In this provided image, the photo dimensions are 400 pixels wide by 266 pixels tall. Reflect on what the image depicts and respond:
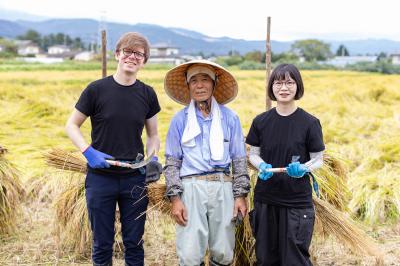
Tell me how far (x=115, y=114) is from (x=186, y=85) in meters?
0.54

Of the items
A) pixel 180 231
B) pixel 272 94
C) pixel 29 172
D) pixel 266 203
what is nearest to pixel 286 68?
pixel 272 94

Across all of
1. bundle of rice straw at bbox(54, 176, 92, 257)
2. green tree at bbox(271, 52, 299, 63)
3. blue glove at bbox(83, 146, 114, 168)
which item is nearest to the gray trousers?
blue glove at bbox(83, 146, 114, 168)

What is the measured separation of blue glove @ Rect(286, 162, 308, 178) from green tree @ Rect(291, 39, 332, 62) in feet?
243

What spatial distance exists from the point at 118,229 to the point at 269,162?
1.51 m

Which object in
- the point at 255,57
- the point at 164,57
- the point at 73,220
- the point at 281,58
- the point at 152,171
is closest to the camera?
the point at 152,171

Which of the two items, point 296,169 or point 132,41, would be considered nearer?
point 296,169

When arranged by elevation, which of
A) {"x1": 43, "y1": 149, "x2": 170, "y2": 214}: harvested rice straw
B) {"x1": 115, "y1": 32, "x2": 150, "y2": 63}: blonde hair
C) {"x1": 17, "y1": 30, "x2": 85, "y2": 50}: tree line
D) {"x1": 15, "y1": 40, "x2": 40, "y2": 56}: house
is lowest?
{"x1": 43, "y1": 149, "x2": 170, "y2": 214}: harvested rice straw

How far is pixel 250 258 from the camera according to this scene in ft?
10.2

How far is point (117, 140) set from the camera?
8.32 feet

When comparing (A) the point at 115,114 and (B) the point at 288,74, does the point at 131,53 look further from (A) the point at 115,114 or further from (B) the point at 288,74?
(B) the point at 288,74

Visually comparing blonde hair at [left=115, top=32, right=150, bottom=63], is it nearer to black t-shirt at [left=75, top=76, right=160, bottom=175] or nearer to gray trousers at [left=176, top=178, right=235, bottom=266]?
black t-shirt at [left=75, top=76, right=160, bottom=175]

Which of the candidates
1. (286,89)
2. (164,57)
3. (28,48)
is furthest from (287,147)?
(28,48)

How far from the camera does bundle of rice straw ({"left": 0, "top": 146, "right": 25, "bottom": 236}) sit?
373 cm

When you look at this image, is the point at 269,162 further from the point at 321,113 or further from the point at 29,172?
the point at 321,113
